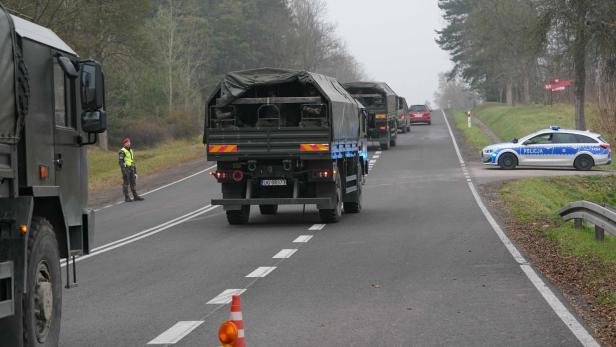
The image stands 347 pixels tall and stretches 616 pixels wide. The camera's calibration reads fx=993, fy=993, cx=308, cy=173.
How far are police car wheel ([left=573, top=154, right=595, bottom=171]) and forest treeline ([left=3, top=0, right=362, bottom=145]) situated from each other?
791 inches

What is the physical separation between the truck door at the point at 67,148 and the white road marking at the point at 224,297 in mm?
1932

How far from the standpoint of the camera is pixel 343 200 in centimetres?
2134

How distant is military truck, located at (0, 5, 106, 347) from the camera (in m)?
6.62

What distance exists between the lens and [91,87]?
8078 mm

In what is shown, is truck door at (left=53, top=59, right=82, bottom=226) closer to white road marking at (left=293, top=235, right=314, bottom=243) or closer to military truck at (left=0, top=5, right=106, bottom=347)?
military truck at (left=0, top=5, right=106, bottom=347)

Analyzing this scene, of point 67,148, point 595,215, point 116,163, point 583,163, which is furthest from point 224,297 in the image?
point 116,163

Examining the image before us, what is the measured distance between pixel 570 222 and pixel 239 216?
6410 millimetres

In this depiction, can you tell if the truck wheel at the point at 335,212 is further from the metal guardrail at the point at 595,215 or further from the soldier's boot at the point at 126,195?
the soldier's boot at the point at 126,195

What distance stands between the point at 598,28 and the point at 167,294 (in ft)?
91.8

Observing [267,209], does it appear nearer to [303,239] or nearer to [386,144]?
[303,239]

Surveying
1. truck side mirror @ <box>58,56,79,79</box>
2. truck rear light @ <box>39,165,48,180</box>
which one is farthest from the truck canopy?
truck rear light @ <box>39,165,48,180</box>

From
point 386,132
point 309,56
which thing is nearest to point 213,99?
point 386,132

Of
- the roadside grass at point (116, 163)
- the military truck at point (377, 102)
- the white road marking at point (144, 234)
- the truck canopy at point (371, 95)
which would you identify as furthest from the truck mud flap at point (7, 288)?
the truck canopy at point (371, 95)

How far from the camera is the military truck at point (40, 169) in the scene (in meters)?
6.62
